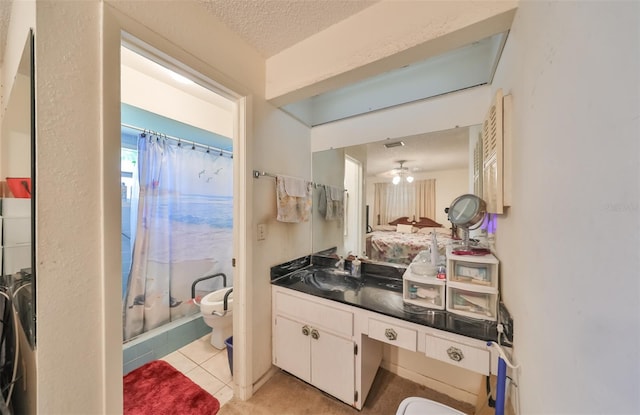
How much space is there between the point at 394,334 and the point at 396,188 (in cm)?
106

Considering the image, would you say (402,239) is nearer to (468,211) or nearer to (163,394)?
(468,211)

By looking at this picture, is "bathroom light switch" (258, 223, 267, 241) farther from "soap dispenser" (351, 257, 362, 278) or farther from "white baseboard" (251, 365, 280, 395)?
"white baseboard" (251, 365, 280, 395)

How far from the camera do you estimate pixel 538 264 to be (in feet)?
2.20

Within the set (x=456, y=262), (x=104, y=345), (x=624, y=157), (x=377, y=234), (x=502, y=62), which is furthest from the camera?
(x=377, y=234)

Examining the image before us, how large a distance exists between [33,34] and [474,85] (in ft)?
6.83

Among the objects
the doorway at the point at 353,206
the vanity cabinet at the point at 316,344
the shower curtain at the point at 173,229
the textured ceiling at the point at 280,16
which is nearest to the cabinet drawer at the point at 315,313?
the vanity cabinet at the point at 316,344

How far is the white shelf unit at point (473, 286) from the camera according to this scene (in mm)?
1093

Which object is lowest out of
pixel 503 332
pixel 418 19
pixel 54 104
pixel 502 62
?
pixel 503 332

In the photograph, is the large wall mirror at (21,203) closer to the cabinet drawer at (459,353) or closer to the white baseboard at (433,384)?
the cabinet drawer at (459,353)

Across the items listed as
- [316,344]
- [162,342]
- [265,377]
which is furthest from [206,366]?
[316,344]

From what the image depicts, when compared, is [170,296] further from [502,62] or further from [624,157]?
[502,62]

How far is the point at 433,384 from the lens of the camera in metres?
1.56

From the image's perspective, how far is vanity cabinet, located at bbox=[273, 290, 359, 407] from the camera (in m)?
1.36

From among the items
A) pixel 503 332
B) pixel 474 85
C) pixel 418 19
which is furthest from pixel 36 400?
pixel 474 85
